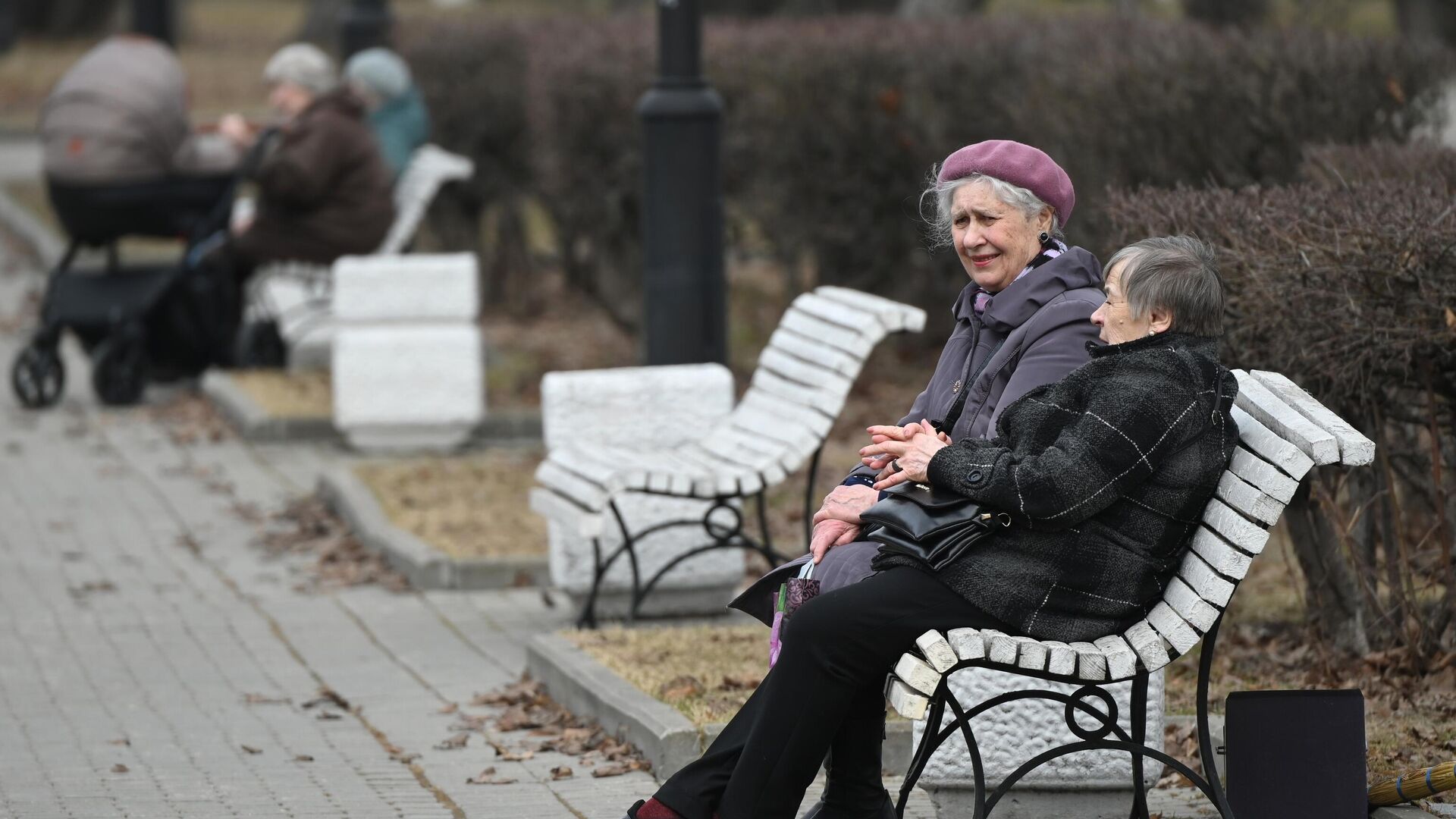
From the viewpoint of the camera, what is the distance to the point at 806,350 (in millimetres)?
6973

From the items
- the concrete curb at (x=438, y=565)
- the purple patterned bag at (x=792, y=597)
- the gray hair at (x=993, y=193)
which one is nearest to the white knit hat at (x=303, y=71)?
the concrete curb at (x=438, y=565)

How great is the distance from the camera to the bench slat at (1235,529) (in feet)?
13.4

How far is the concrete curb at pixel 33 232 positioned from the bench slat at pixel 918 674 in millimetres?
14412

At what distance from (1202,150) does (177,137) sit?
20.3 feet

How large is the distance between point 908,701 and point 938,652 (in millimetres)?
115

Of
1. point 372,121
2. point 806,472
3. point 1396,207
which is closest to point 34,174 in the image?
point 372,121

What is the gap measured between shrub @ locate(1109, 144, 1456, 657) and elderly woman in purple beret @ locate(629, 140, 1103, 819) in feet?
2.56

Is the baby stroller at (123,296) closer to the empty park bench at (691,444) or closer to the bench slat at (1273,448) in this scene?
the empty park bench at (691,444)

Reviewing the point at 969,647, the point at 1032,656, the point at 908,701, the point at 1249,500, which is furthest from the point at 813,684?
the point at 1249,500

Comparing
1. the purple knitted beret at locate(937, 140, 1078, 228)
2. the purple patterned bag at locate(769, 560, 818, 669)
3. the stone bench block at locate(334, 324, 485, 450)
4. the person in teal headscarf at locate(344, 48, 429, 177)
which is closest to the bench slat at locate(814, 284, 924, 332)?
the purple knitted beret at locate(937, 140, 1078, 228)

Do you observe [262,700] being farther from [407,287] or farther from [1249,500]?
[407,287]

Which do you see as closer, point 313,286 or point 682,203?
point 682,203

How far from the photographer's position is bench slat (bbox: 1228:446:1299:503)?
4.05m

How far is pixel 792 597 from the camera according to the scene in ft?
15.3
